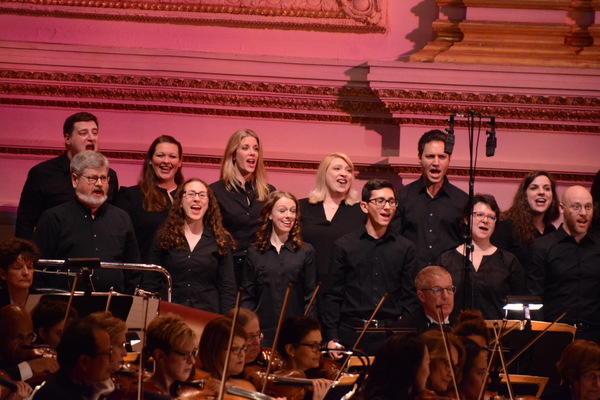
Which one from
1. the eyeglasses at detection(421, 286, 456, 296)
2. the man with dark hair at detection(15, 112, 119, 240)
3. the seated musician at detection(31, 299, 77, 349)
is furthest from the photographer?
the man with dark hair at detection(15, 112, 119, 240)

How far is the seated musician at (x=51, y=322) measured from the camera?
3.84m

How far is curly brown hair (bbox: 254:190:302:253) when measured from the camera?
483 cm

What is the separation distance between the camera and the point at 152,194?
5.00 metres

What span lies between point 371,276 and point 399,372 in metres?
1.56

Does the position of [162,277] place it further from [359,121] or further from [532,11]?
[532,11]

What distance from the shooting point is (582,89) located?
18.2 ft

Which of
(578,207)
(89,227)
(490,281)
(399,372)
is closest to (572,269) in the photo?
(578,207)

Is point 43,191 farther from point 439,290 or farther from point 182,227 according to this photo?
point 439,290

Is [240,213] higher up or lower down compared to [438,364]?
higher up

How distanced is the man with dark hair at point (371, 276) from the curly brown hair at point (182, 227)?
471 mm

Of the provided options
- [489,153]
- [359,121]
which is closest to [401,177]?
[359,121]

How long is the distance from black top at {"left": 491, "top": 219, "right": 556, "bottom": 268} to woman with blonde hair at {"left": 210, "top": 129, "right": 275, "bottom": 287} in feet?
3.43

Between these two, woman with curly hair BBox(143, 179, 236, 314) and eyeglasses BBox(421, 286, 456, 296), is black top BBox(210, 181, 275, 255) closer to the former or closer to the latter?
woman with curly hair BBox(143, 179, 236, 314)

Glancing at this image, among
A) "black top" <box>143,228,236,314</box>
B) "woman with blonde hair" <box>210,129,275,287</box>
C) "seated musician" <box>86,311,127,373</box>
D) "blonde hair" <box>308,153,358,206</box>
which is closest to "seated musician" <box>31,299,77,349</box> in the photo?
"seated musician" <box>86,311,127,373</box>
